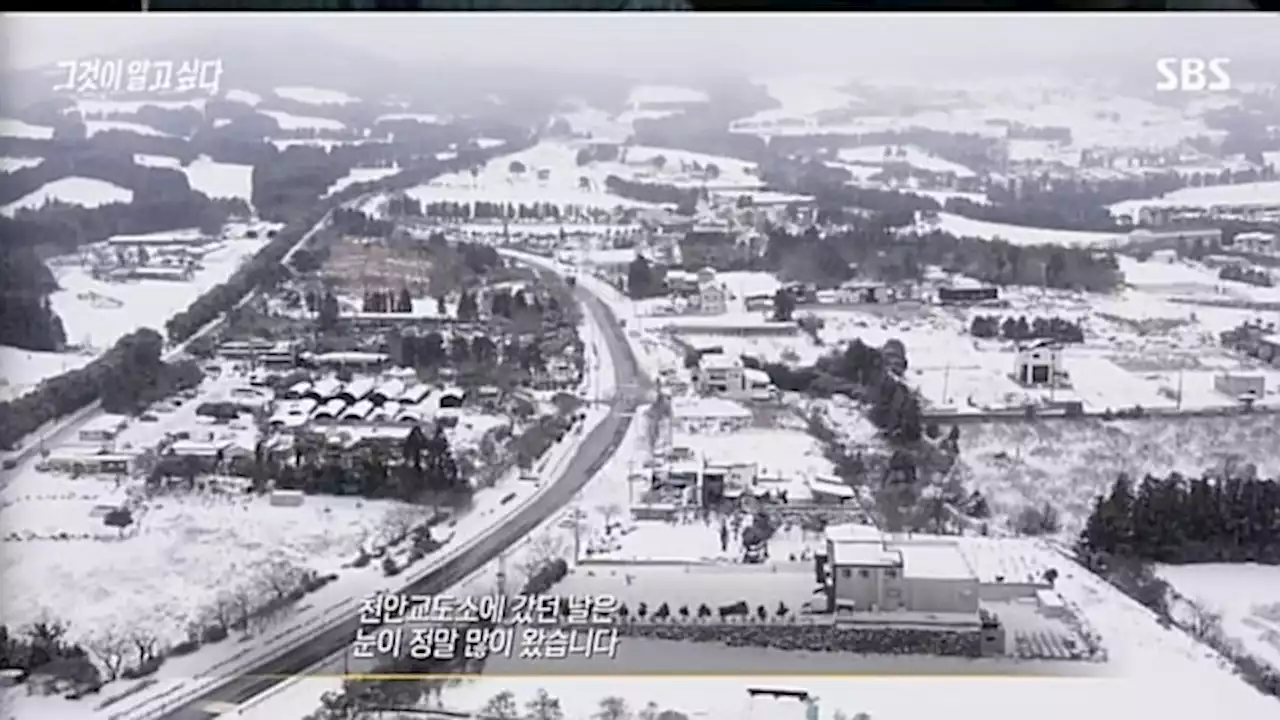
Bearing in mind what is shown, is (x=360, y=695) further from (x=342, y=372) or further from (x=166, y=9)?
(x=166, y=9)

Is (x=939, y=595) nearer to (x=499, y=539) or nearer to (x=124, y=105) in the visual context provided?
(x=499, y=539)

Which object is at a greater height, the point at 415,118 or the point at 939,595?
the point at 415,118

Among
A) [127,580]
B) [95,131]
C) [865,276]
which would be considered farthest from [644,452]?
[95,131]

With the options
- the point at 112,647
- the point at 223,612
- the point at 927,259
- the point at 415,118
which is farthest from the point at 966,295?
the point at 112,647

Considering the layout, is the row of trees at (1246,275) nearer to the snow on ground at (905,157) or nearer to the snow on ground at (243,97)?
the snow on ground at (905,157)

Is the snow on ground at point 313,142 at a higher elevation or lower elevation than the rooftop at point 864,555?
higher

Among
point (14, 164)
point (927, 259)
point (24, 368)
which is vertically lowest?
point (24, 368)

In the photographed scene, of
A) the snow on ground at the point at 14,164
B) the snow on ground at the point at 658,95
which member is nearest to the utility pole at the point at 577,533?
the snow on ground at the point at 658,95
